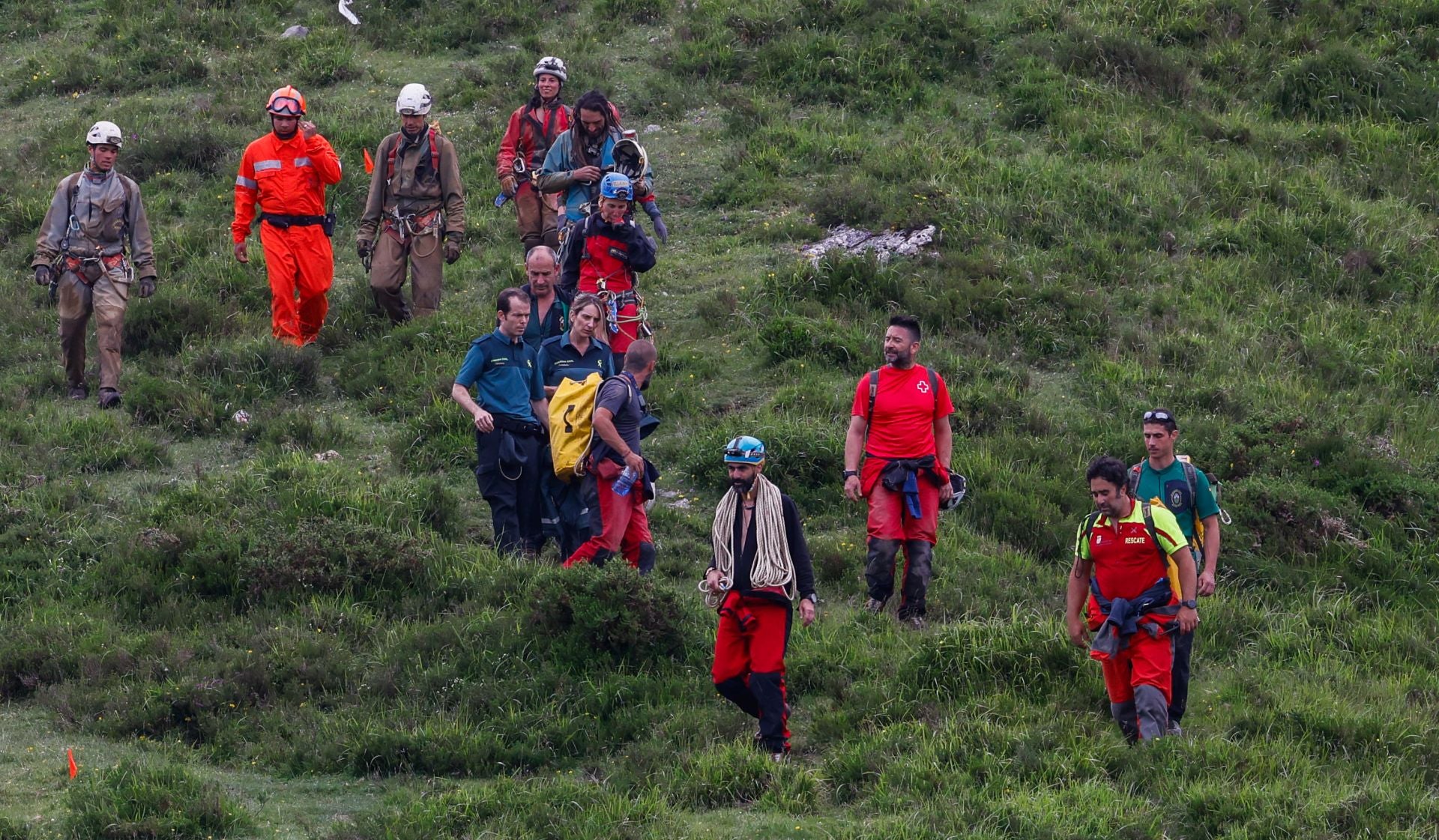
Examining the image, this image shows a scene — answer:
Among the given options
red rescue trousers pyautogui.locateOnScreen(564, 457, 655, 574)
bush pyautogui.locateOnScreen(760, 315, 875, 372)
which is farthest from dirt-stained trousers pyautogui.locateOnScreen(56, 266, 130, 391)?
bush pyautogui.locateOnScreen(760, 315, 875, 372)

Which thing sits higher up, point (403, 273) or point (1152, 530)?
point (403, 273)

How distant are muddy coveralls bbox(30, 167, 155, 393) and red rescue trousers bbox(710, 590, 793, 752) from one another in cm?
659

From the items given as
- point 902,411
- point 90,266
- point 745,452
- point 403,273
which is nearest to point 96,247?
point 90,266

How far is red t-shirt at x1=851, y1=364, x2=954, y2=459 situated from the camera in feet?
32.1

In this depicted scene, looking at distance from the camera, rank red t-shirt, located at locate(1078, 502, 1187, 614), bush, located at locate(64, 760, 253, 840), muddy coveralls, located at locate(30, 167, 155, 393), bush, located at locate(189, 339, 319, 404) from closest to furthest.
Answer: bush, located at locate(64, 760, 253, 840)
red t-shirt, located at locate(1078, 502, 1187, 614)
muddy coveralls, located at locate(30, 167, 155, 393)
bush, located at locate(189, 339, 319, 404)

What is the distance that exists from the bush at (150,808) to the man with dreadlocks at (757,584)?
243 centimetres

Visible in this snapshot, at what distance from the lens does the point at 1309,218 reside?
616 inches

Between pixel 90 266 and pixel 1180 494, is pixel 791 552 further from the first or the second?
pixel 90 266

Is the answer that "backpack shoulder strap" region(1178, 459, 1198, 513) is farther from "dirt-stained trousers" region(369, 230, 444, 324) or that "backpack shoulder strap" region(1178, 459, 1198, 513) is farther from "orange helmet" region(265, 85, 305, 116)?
"orange helmet" region(265, 85, 305, 116)

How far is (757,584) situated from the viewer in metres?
7.96

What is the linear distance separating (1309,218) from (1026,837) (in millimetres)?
10221

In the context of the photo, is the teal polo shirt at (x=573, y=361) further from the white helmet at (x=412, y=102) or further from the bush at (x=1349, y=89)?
the bush at (x=1349, y=89)

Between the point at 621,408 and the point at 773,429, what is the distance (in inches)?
114

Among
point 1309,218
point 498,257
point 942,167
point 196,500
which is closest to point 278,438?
point 196,500
